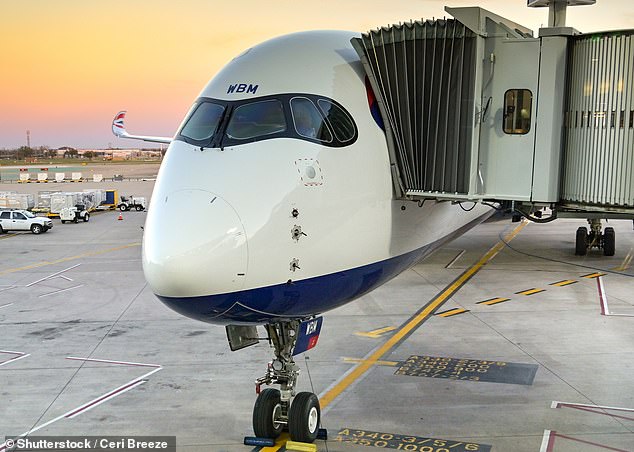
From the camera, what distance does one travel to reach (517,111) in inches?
434

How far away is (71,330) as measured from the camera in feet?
64.4

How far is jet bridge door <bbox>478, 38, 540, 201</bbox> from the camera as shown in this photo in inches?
430

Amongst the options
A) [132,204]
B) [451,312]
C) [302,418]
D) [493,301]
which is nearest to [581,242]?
[493,301]

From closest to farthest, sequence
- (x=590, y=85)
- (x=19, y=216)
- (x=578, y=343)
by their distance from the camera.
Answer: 1. (x=590, y=85)
2. (x=578, y=343)
3. (x=19, y=216)

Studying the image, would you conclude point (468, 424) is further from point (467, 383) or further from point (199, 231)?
point (199, 231)

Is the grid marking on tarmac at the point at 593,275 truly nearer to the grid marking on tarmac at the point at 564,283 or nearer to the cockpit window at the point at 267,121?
the grid marking on tarmac at the point at 564,283

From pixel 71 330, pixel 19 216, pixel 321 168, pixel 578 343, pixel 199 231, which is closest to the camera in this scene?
pixel 199 231

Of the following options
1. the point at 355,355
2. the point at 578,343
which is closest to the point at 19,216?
the point at 355,355

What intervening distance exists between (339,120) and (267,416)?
477 centimetres

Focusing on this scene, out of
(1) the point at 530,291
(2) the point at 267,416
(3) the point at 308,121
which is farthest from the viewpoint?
(1) the point at 530,291

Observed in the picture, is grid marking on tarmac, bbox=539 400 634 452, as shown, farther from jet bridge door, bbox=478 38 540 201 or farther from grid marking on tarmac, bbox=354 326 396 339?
grid marking on tarmac, bbox=354 326 396 339

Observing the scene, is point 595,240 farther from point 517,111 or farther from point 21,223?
point 21,223

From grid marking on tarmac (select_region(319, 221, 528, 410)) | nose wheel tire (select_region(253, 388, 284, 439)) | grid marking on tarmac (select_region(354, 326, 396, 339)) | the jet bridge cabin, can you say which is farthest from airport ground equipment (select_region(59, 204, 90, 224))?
the jet bridge cabin

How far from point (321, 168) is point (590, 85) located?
4.22 m
